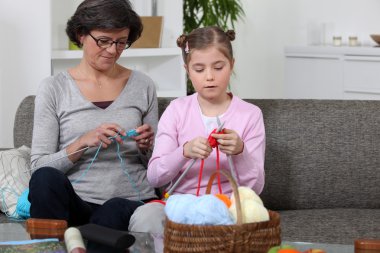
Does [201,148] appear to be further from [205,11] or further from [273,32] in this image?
[273,32]

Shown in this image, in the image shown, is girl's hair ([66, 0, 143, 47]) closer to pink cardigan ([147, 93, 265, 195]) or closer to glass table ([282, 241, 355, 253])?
pink cardigan ([147, 93, 265, 195])

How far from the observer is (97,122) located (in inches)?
113

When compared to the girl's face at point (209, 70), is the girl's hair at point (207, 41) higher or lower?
higher

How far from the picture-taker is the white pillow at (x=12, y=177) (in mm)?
2885

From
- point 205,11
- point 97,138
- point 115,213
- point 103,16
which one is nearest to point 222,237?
point 115,213

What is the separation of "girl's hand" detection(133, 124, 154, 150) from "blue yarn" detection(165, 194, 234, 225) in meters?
0.85

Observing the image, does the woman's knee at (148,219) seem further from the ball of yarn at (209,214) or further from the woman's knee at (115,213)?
the ball of yarn at (209,214)

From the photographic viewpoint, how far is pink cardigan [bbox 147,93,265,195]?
2.59 meters

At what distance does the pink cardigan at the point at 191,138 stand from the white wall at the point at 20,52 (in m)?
1.27

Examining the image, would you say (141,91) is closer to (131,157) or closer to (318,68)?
(131,157)

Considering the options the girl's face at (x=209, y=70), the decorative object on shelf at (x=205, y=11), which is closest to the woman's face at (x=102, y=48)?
the girl's face at (x=209, y=70)

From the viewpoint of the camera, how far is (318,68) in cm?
561

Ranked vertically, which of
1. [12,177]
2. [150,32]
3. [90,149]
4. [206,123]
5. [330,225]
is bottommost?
[330,225]

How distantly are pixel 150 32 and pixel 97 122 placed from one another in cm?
168
